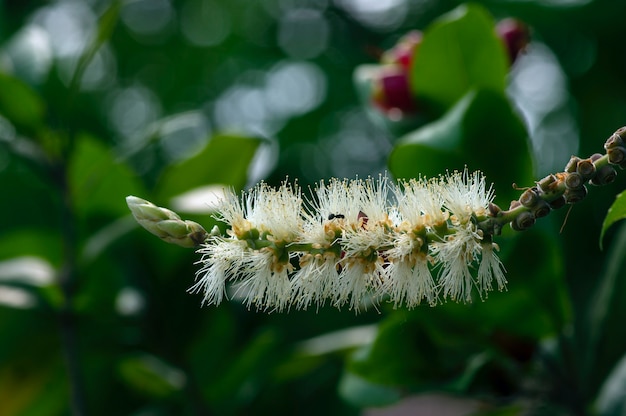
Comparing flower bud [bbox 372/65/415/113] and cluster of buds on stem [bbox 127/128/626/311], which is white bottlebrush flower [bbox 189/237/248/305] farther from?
flower bud [bbox 372/65/415/113]

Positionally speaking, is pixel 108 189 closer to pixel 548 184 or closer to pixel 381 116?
pixel 381 116

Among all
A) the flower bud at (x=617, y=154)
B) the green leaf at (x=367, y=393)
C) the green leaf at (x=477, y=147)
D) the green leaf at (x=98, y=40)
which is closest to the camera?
the flower bud at (x=617, y=154)

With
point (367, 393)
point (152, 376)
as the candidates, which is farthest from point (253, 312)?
point (367, 393)

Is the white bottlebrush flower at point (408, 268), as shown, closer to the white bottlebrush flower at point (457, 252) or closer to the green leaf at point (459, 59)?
the white bottlebrush flower at point (457, 252)

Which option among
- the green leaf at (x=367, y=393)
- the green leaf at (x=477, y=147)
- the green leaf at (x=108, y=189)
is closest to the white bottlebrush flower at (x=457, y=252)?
the green leaf at (x=477, y=147)

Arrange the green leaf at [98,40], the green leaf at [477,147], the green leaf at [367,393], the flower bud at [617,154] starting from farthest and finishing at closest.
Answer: the green leaf at [98,40] < the green leaf at [367,393] < the green leaf at [477,147] < the flower bud at [617,154]

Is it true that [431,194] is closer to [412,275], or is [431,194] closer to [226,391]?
[412,275]
